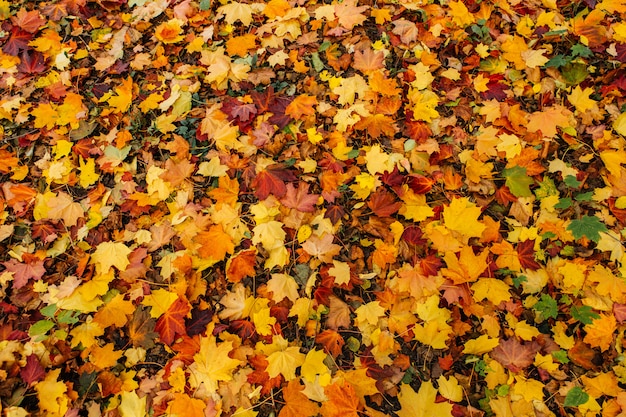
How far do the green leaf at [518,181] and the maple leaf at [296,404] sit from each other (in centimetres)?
153

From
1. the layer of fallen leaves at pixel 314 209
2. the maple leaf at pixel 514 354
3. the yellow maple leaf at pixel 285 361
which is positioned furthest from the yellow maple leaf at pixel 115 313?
the maple leaf at pixel 514 354

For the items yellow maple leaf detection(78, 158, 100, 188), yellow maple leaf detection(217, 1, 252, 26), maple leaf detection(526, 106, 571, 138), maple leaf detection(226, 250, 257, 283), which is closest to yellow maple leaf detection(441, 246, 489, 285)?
maple leaf detection(526, 106, 571, 138)

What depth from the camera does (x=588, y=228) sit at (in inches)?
84.6

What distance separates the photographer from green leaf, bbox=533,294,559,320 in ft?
6.59

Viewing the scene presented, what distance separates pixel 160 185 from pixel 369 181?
1.22m

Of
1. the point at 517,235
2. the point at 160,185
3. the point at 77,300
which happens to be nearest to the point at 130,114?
the point at 160,185

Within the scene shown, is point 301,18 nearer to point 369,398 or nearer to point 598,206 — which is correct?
point 598,206

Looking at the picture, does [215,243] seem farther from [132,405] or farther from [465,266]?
[465,266]

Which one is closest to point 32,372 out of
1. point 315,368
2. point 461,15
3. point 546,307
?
point 315,368

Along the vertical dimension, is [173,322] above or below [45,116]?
below

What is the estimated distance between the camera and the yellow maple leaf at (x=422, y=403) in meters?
1.81

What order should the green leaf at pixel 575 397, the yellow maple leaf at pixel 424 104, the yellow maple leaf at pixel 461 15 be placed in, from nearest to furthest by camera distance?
the green leaf at pixel 575 397, the yellow maple leaf at pixel 424 104, the yellow maple leaf at pixel 461 15

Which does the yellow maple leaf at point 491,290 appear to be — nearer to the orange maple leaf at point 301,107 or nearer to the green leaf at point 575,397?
the green leaf at point 575,397

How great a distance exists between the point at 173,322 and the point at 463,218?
1576mm
